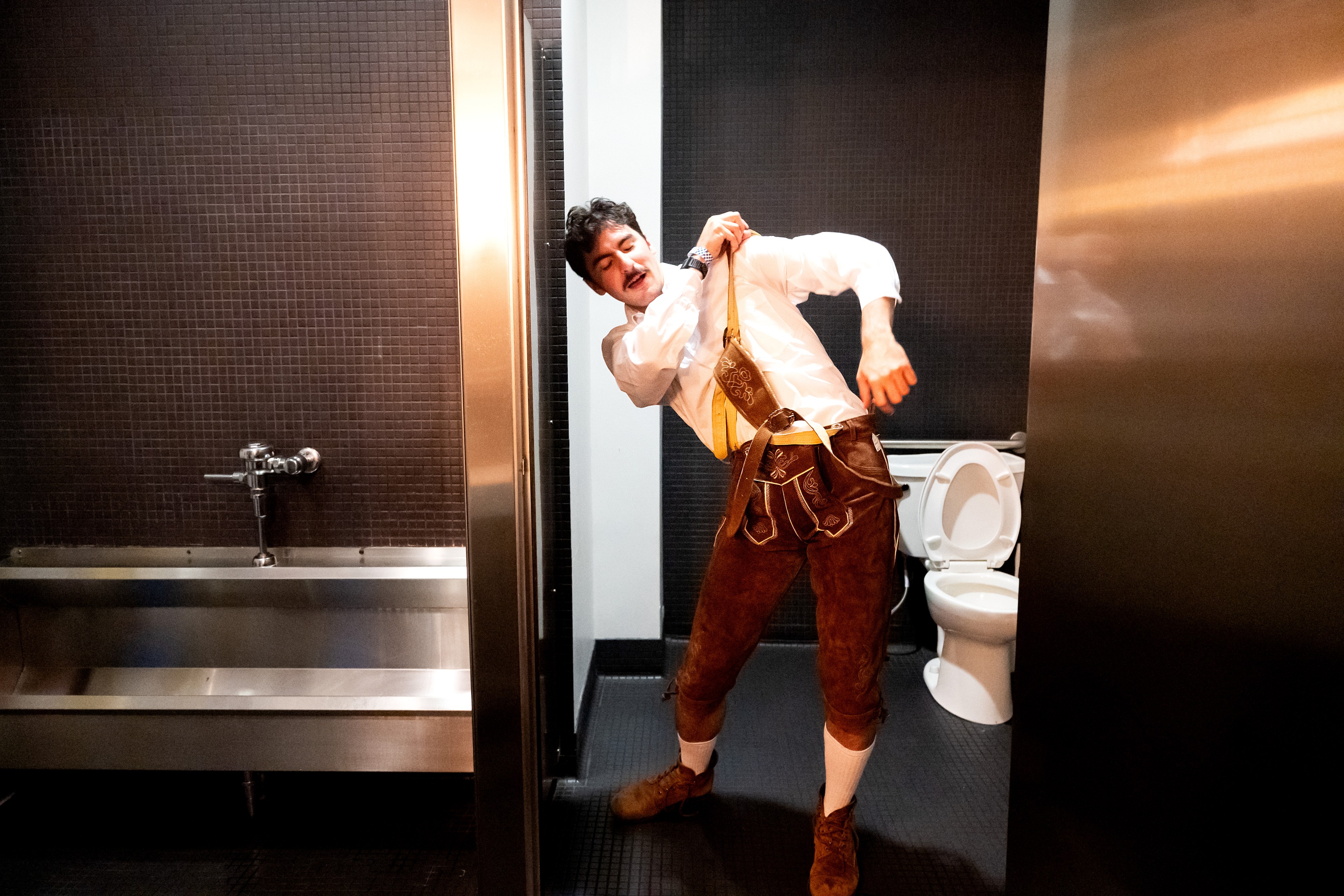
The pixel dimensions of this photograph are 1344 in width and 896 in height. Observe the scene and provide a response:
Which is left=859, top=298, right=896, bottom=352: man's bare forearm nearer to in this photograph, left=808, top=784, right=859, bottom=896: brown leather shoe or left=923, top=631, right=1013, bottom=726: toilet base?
left=808, top=784, right=859, bottom=896: brown leather shoe

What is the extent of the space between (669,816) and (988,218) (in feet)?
7.30

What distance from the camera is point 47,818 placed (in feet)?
6.40

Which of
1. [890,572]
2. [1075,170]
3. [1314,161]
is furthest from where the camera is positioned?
[890,572]

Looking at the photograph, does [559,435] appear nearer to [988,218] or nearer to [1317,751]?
[1317,751]

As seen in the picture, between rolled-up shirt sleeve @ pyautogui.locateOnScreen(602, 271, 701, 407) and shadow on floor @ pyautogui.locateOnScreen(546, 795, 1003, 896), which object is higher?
rolled-up shirt sleeve @ pyautogui.locateOnScreen(602, 271, 701, 407)

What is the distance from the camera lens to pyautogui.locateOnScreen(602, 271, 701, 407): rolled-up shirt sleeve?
159 cm

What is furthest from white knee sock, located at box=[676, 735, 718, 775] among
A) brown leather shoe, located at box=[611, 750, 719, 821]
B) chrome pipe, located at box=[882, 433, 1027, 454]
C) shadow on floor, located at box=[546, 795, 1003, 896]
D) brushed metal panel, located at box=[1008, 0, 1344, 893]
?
chrome pipe, located at box=[882, 433, 1027, 454]

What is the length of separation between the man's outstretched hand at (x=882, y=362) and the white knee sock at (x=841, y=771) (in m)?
0.76

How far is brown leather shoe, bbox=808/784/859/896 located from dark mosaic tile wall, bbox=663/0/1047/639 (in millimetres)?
1531

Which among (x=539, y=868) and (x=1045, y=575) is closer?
(x=1045, y=575)

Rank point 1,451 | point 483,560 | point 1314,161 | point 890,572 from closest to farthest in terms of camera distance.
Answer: point 1314,161 < point 483,560 < point 890,572 < point 1,451

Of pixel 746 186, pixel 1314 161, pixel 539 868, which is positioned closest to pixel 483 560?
pixel 539 868

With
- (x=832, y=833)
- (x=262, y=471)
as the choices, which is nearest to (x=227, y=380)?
(x=262, y=471)

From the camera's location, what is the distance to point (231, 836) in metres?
1.88
